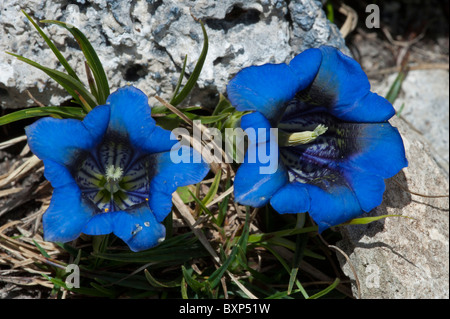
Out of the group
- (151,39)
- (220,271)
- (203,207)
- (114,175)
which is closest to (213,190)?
(203,207)

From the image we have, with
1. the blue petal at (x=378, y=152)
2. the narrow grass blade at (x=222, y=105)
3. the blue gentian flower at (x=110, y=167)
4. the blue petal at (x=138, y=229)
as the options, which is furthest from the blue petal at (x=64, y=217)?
the blue petal at (x=378, y=152)

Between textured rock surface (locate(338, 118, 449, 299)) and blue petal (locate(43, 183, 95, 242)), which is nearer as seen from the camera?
blue petal (locate(43, 183, 95, 242))

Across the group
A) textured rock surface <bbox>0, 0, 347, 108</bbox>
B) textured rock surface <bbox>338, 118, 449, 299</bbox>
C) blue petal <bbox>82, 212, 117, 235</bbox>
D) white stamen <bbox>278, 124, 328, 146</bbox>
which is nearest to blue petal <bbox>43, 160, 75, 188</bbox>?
blue petal <bbox>82, 212, 117, 235</bbox>

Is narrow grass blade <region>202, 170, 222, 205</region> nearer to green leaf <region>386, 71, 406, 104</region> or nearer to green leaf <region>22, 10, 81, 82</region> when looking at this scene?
green leaf <region>22, 10, 81, 82</region>

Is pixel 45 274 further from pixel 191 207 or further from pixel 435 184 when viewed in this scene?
pixel 435 184

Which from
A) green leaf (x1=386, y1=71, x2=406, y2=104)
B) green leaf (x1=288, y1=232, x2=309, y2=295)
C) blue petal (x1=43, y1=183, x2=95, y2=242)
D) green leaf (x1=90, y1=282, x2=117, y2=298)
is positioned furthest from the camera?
green leaf (x1=386, y1=71, x2=406, y2=104)

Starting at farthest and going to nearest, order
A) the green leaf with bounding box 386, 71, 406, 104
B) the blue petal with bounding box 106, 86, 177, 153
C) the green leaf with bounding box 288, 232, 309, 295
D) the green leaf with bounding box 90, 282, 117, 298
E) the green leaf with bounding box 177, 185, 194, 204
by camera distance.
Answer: the green leaf with bounding box 386, 71, 406, 104
the green leaf with bounding box 177, 185, 194, 204
the green leaf with bounding box 288, 232, 309, 295
the green leaf with bounding box 90, 282, 117, 298
the blue petal with bounding box 106, 86, 177, 153
